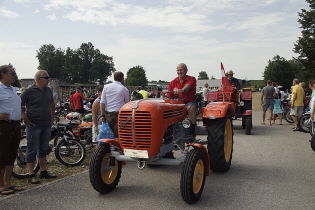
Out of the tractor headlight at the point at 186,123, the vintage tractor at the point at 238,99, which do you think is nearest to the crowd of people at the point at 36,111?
the tractor headlight at the point at 186,123

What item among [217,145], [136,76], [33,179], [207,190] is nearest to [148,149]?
[207,190]

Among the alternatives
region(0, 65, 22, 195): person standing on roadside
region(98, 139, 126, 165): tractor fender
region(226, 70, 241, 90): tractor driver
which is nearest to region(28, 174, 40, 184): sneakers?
region(0, 65, 22, 195): person standing on roadside

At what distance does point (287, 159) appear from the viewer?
20.3 ft

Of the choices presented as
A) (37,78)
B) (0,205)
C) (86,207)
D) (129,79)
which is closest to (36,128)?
(37,78)

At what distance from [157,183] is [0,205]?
6.88 ft

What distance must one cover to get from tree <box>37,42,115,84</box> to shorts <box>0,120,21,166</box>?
87.7 m

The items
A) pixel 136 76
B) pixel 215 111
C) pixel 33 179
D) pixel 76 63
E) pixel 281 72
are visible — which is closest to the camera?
pixel 33 179

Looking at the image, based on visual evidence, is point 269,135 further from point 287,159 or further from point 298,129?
point 287,159

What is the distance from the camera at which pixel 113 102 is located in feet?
18.6

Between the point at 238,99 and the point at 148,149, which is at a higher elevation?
the point at 238,99

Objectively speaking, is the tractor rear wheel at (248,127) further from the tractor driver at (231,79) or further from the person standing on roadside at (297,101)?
the person standing on roadside at (297,101)

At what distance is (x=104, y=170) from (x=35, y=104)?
58.1 inches

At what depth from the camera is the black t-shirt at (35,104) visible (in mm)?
4680

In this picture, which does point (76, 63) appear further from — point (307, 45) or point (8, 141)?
point (8, 141)
